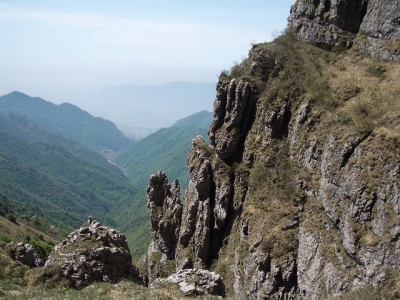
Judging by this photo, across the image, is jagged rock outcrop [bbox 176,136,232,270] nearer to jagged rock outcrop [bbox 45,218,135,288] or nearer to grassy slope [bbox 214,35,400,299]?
grassy slope [bbox 214,35,400,299]

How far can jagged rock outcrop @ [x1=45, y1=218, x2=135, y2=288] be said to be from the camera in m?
24.7

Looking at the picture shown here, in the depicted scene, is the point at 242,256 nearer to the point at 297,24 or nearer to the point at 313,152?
the point at 313,152

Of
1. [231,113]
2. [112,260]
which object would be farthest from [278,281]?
[231,113]

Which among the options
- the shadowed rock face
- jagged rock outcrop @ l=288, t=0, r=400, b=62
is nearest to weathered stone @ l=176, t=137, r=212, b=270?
the shadowed rock face

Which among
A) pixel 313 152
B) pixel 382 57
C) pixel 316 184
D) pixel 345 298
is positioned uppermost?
pixel 382 57

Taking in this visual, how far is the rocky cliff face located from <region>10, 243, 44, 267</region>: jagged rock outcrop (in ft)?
66.7

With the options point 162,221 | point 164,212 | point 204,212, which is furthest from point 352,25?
point 162,221

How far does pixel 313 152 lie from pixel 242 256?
13.6 meters

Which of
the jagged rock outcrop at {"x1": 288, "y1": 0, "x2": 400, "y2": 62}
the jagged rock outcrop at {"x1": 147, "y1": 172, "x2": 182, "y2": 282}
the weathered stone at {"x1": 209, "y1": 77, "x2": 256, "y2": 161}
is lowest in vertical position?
the jagged rock outcrop at {"x1": 147, "y1": 172, "x2": 182, "y2": 282}

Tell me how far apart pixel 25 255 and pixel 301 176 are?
26987 millimetres

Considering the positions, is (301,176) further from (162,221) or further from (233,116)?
(162,221)

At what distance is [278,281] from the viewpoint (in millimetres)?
34969

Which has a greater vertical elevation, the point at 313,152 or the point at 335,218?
the point at 313,152

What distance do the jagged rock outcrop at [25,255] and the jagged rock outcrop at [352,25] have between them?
40943 millimetres
